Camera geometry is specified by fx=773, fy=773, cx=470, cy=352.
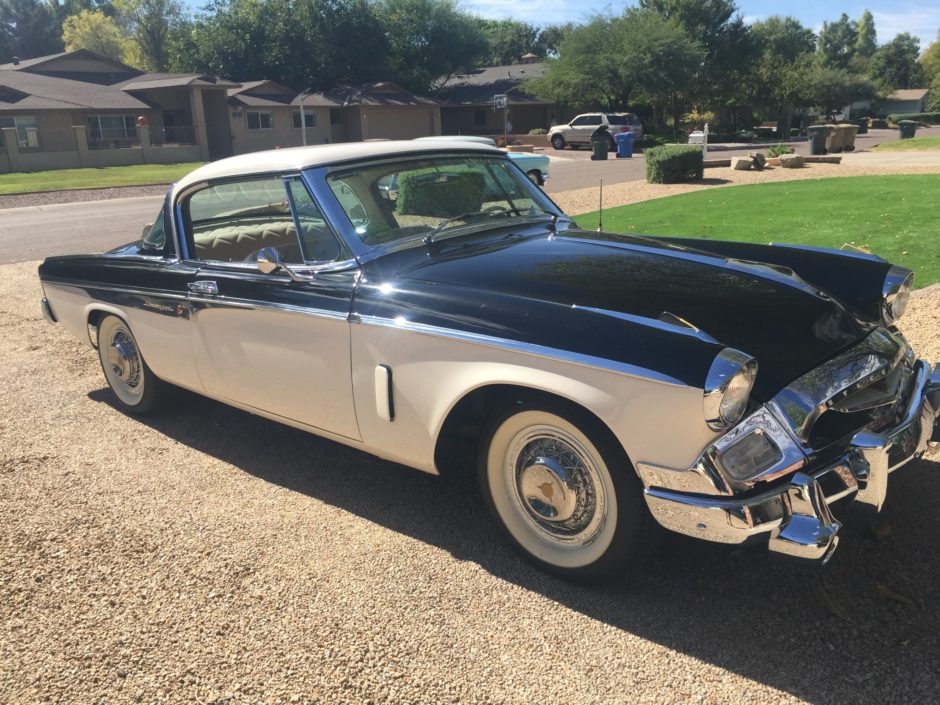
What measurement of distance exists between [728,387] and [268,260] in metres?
2.13

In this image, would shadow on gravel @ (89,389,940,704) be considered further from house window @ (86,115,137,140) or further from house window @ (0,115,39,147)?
house window @ (86,115,137,140)

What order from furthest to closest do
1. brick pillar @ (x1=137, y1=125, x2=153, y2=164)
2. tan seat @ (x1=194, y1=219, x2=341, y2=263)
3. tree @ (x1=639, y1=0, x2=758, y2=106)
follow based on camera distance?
tree @ (x1=639, y1=0, x2=758, y2=106) → brick pillar @ (x1=137, y1=125, x2=153, y2=164) → tan seat @ (x1=194, y1=219, x2=341, y2=263)

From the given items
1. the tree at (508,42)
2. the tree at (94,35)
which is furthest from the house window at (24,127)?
the tree at (508,42)

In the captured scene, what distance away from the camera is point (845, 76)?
2623 inches

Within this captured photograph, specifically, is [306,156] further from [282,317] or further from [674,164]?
[674,164]

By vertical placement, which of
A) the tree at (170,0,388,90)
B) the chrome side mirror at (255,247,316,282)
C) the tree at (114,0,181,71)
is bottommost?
the chrome side mirror at (255,247,316,282)

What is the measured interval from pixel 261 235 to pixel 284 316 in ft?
3.74

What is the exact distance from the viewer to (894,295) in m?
3.51

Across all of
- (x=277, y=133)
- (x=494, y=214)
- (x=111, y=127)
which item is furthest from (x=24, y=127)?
(x=494, y=214)

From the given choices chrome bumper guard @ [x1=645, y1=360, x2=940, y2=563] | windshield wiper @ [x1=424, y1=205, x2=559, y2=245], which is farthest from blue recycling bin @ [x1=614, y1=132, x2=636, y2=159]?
chrome bumper guard @ [x1=645, y1=360, x2=940, y2=563]

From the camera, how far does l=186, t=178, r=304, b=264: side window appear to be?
422 cm

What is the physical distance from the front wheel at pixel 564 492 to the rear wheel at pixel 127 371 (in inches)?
104

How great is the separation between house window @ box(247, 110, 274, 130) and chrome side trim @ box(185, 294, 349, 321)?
145 ft

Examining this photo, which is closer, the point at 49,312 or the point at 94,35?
the point at 49,312
